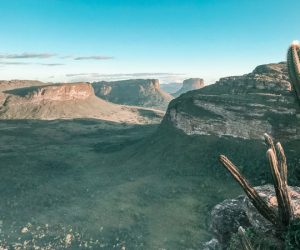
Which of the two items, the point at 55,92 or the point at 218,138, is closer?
the point at 218,138

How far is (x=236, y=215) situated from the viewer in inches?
564

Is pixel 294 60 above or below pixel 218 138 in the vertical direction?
above

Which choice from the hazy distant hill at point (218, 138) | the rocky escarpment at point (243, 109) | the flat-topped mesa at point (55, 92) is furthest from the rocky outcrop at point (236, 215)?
A: the flat-topped mesa at point (55, 92)

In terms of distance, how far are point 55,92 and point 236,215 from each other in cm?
11198

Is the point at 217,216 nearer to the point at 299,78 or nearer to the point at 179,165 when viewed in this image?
the point at 299,78

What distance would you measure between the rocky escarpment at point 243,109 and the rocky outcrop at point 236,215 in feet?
109

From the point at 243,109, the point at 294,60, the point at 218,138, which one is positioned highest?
the point at 294,60

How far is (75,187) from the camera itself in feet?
172

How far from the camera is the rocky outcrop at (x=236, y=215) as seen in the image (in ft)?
43.4

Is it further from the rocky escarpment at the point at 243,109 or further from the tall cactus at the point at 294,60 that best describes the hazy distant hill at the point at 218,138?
the tall cactus at the point at 294,60

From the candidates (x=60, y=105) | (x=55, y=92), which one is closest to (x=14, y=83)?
(x=55, y=92)

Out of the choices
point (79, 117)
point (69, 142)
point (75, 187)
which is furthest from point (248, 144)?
point (79, 117)

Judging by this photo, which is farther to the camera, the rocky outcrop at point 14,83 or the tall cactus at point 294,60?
the rocky outcrop at point 14,83

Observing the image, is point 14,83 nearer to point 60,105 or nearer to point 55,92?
point 55,92
